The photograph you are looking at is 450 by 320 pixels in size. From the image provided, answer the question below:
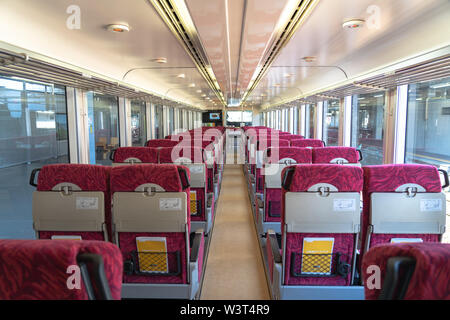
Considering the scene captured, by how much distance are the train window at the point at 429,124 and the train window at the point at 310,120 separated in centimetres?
616

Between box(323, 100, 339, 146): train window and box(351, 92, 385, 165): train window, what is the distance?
87 centimetres

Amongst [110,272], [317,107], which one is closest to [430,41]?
[110,272]

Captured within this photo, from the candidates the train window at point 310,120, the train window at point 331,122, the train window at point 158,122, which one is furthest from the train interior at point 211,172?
the train window at point 158,122

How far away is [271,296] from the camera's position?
293 cm

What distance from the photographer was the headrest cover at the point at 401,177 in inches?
87.0

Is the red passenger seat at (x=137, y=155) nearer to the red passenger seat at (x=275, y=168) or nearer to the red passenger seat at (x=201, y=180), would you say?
the red passenger seat at (x=201, y=180)

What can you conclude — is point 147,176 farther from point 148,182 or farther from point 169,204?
point 169,204

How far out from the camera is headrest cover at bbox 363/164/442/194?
7.25 ft

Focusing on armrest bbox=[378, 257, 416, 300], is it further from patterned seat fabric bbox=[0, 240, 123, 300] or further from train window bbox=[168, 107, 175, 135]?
train window bbox=[168, 107, 175, 135]

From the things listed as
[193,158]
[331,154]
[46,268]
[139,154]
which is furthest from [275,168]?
[46,268]

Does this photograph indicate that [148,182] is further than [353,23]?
No

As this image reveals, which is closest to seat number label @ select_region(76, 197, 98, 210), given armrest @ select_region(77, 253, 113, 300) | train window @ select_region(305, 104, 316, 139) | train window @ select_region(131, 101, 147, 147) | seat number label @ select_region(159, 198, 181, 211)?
seat number label @ select_region(159, 198, 181, 211)

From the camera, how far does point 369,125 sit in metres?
6.81

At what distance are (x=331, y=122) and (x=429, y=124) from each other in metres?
4.74
